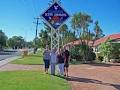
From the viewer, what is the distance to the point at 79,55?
43.4m

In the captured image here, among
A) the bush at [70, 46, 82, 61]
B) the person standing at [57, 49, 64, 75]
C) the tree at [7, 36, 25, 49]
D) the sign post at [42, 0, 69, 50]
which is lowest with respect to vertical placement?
the person standing at [57, 49, 64, 75]

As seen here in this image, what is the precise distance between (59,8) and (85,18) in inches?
2456

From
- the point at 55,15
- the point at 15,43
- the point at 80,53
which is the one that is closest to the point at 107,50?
the point at 80,53

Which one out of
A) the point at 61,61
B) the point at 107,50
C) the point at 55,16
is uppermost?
the point at 55,16

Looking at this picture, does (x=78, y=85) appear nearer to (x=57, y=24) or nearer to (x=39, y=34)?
(x=57, y=24)

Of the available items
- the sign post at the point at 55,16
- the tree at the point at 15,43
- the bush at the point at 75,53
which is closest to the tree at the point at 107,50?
the bush at the point at 75,53

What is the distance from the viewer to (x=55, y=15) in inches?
757

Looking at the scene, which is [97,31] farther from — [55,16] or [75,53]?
[55,16]

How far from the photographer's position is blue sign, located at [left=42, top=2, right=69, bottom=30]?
62.9ft

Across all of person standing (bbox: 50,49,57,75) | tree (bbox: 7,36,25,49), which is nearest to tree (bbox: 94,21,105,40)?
tree (bbox: 7,36,25,49)

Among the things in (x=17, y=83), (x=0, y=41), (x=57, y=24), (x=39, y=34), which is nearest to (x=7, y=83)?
(x=17, y=83)

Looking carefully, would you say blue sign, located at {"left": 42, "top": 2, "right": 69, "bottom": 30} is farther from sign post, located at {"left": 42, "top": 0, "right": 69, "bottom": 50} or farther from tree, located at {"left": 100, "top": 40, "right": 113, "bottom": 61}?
tree, located at {"left": 100, "top": 40, "right": 113, "bottom": 61}

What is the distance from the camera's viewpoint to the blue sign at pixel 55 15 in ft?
62.9

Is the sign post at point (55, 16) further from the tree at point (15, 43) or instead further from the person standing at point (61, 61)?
the tree at point (15, 43)
